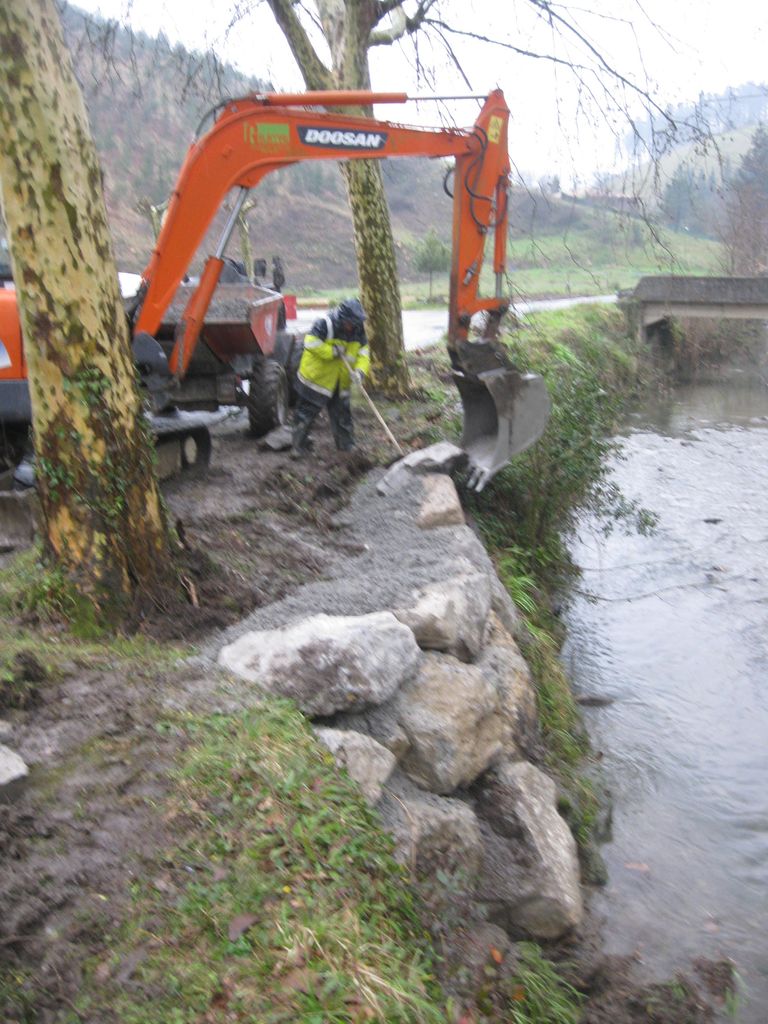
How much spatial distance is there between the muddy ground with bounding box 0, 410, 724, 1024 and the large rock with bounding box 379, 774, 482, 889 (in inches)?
30.5

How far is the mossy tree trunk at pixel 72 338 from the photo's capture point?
182 inches

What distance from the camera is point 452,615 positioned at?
5633 mm

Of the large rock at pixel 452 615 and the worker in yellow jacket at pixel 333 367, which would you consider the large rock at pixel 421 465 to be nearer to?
the worker in yellow jacket at pixel 333 367

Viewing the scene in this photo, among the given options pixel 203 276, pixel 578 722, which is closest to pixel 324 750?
pixel 578 722

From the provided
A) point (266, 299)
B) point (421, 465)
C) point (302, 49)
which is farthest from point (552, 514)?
point (302, 49)

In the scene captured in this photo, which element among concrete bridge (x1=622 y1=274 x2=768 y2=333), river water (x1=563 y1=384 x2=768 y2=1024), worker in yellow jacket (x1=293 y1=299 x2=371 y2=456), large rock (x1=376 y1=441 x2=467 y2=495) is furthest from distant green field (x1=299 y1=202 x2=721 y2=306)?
large rock (x1=376 y1=441 x2=467 y2=495)

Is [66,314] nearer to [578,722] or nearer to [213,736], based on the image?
[213,736]

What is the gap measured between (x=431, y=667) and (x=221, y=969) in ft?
8.17

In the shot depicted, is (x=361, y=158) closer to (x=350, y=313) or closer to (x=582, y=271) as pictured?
(x=350, y=313)

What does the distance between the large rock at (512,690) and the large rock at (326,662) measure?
1062mm

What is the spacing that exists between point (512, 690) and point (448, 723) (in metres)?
1.14

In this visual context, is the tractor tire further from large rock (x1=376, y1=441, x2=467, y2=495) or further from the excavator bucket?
the excavator bucket

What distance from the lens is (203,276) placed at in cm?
823

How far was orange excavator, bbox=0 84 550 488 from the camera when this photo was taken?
769 centimetres
